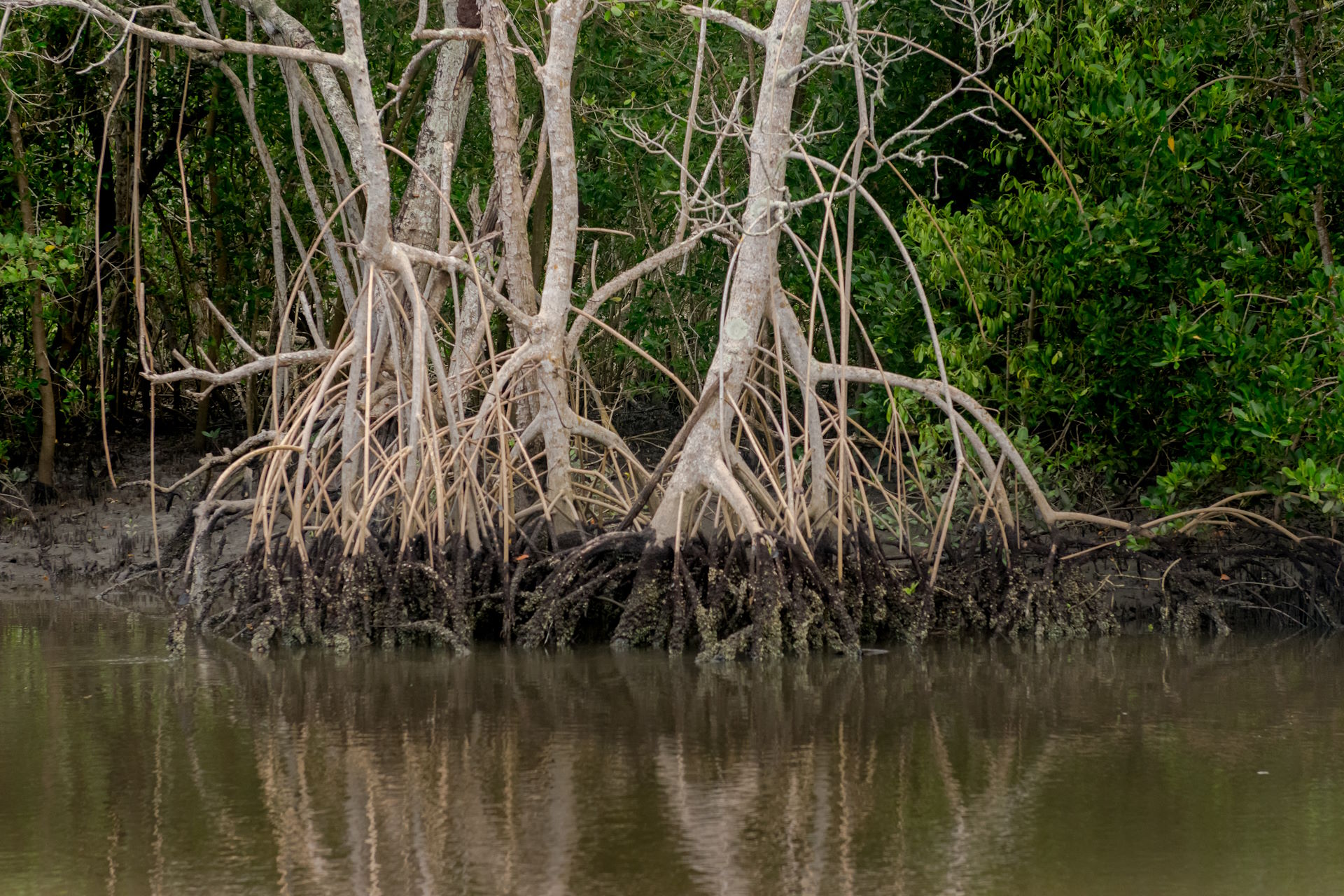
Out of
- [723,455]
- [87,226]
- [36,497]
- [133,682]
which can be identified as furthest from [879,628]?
[87,226]

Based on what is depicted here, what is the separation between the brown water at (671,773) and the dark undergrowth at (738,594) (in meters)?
0.24

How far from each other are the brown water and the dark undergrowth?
0.24 m

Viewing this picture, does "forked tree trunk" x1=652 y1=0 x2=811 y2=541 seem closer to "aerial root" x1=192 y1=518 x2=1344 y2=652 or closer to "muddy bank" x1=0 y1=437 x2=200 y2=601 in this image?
"aerial root" x1=192 y1=518 x2=1344 y2=652

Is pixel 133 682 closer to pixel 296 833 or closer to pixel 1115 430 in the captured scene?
pixel 296 833

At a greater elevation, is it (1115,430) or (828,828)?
(1115,430)

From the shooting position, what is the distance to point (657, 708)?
18.9 feet

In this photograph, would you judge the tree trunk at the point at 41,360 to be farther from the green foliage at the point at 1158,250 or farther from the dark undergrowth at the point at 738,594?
the green foliage at the point at 1158,250

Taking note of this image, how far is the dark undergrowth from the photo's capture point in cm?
686

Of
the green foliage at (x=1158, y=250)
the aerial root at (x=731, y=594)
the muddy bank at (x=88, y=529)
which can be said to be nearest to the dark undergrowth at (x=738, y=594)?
the aerial root at (x=731, y=594)

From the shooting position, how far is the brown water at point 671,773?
12.6ft

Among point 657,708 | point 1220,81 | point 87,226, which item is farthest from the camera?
point 87,226

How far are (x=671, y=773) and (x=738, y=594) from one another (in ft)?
6.97

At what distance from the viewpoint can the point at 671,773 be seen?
481 centimetres

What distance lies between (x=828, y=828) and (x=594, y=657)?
112 inches
